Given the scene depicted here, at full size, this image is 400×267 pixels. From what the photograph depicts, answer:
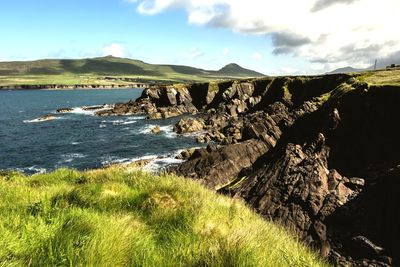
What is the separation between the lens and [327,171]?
28.5 meters

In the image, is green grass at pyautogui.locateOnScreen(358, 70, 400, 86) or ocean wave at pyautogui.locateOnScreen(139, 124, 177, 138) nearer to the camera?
green grass at pyautogui.locateOnScreen(358, 70, 400, 86)

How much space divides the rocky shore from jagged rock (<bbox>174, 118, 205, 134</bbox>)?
123cm

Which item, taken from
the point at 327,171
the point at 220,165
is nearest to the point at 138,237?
the point at 327,171

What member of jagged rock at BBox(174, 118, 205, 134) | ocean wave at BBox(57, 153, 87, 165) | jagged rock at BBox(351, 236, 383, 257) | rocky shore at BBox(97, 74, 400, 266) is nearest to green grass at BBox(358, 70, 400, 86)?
rocky shore at BBox(97, 74, 400, 266)

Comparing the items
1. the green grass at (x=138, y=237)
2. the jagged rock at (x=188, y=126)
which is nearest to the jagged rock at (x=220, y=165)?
the green grass at (x=138, y=237)

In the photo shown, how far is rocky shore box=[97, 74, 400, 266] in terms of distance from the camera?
20453mm

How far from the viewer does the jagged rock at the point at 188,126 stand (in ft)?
269

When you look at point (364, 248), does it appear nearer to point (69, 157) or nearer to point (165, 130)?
point (69, 157)

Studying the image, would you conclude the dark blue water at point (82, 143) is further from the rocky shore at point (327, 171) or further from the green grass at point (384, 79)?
the green grass at point (384, 79)

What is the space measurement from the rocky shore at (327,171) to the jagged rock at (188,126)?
1.23 meters

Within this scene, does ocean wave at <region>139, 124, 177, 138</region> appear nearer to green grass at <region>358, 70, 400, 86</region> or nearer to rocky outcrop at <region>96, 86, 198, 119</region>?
rocky outcrop at <region>96, 86, 198, 119</region>

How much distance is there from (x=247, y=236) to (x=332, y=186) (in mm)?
21407

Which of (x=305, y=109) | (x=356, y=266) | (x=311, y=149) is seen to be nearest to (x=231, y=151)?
(x=311, y=149)

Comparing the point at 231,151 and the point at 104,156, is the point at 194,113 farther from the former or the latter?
the point at 231,151
